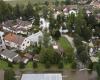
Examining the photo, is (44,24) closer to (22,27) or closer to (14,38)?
(22,27)

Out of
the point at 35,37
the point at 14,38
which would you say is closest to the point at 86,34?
the point at 35,37

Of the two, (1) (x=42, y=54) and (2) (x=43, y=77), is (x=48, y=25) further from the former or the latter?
(2) (x=43, y=77)

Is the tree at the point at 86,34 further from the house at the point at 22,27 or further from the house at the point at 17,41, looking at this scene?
the house at the point at 22,27

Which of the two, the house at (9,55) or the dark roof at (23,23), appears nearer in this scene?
the house at (9,55)

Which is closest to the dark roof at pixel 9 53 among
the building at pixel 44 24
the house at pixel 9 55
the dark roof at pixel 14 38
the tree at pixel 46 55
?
the house at pixel 9 55

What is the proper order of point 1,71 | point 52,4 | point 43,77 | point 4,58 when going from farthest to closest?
point 52,4 → point 4,58 → point 1,71 → point 43,77

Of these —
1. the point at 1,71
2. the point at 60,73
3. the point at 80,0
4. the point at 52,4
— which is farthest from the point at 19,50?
the point at 80,0
